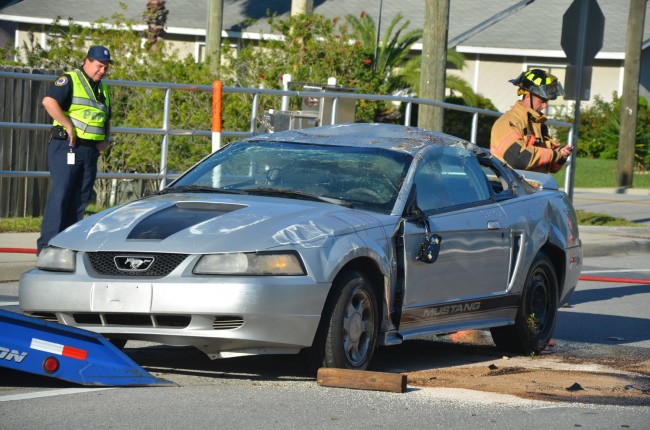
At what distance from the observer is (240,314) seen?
671cm

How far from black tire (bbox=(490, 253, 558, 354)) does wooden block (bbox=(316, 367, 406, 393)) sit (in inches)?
82.1

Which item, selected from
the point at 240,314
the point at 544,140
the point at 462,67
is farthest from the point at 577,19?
the point at 462,67

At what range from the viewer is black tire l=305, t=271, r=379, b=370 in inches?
278

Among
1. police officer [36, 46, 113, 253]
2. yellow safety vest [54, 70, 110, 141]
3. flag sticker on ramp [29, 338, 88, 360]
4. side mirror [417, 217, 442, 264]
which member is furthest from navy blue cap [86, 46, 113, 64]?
flag sticker on ramp [29, 338, 88, 360]

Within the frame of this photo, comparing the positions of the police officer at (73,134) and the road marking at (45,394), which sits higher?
the police officer at (73,134)

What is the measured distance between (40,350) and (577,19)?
11.2 m

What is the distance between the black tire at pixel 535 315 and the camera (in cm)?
885

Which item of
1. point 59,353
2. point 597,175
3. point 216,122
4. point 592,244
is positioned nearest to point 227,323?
point 59,353

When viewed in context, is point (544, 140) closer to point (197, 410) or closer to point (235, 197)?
point (235, 197)

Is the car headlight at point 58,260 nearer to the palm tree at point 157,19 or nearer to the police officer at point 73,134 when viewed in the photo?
the police officer at point 73,134

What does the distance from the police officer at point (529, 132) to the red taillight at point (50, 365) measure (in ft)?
15.7

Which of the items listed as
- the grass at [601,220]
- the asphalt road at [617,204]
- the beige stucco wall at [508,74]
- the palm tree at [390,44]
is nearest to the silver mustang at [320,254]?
the grass at [601,220]

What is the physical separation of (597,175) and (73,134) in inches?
943

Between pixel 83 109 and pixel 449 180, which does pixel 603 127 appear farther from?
pixel 449 180
